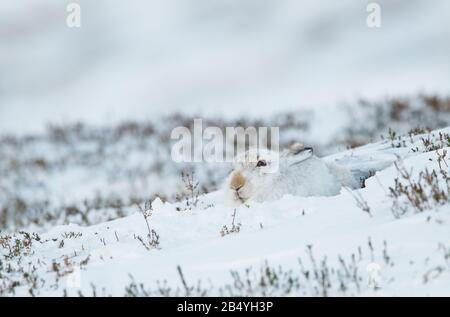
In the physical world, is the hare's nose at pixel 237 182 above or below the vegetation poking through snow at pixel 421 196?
above

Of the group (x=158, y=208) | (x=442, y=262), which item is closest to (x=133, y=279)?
(x=442, y=262)

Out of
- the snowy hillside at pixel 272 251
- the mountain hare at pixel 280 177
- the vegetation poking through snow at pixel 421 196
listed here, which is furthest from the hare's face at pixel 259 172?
the vegetation poking through snow at pixel 421 196

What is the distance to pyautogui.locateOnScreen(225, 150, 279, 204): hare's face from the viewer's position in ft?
21.2

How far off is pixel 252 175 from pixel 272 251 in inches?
93.1

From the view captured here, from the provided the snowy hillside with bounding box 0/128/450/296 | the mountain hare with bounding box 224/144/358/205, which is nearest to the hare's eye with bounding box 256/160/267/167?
the mountain hare with bounding box 224/144/358/205

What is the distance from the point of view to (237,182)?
21.3ft

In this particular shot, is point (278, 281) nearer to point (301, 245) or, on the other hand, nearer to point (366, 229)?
point (301, 245)

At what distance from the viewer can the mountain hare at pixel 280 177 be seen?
21.1 ft

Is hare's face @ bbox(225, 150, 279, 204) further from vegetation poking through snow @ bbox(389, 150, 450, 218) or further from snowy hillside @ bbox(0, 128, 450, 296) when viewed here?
vegetation poking through snow @ bbox(389, 150, 450, 218)

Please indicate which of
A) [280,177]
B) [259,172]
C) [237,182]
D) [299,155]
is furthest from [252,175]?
[299,155]

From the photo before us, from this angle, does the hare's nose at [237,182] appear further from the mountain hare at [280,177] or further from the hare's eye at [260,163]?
the hare's eye at [260,163]

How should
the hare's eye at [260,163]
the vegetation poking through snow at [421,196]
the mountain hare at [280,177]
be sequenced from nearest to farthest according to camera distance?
the vegetation poking through snow at [421,196]
the mountain hare at [280,177]
the hare's eye at [260,163]

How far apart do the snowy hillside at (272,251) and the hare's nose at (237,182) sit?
17.8 inches

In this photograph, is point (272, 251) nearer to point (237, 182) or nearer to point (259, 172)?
point (237, 182)
